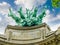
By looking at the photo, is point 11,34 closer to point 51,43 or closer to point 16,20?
point 16,20

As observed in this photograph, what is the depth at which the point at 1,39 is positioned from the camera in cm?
2259

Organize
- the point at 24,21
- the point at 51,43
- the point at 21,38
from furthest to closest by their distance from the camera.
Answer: the point at 24,21
the point at 21,38
the point at 51,43

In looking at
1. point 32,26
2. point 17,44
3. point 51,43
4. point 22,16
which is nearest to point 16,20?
point 22,16

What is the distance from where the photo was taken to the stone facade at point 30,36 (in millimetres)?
21922

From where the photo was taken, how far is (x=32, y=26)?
24.6 meters

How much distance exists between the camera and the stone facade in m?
21.9

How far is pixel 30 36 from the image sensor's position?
23.8 m

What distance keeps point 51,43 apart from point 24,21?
17.7 ft

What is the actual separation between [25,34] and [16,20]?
9.94ft

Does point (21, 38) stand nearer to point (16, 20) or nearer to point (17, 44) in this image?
point (17, 44)

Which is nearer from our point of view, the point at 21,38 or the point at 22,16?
the point at 21,38

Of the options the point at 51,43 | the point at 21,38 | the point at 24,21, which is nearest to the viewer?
the point at 51,43

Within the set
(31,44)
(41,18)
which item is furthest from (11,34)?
(41,18)

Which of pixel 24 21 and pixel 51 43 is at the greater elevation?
pixel 24 21
